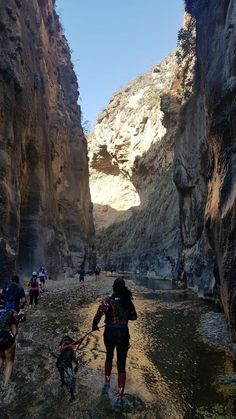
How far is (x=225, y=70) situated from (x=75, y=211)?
3931 cm

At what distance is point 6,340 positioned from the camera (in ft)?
25.0

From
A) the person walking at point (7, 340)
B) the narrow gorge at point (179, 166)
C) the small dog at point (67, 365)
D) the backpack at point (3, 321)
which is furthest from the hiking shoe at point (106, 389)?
the narrow gorge at point (179, 166)

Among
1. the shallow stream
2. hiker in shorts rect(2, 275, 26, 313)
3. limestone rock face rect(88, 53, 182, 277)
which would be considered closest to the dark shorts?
the shallow stream

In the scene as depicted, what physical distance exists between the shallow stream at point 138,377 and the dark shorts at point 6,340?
69 cm

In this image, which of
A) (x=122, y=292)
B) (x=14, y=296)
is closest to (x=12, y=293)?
(x=14, y=296)

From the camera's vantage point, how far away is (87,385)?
768 centimetres

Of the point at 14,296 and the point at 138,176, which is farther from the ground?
the point at 138,176

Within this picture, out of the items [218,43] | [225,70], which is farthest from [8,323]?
[218,43]

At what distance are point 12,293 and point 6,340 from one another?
6.22 feet

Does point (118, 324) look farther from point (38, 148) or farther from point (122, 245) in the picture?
point (122, 245)

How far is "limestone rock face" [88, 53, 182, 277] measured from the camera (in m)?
56.1

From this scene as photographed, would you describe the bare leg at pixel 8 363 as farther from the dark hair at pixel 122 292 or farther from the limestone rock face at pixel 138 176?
the limestone rock face at pixel 138 176

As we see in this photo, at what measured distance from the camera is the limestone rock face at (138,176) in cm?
5606

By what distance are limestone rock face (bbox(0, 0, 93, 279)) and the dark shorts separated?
51.7 feet
